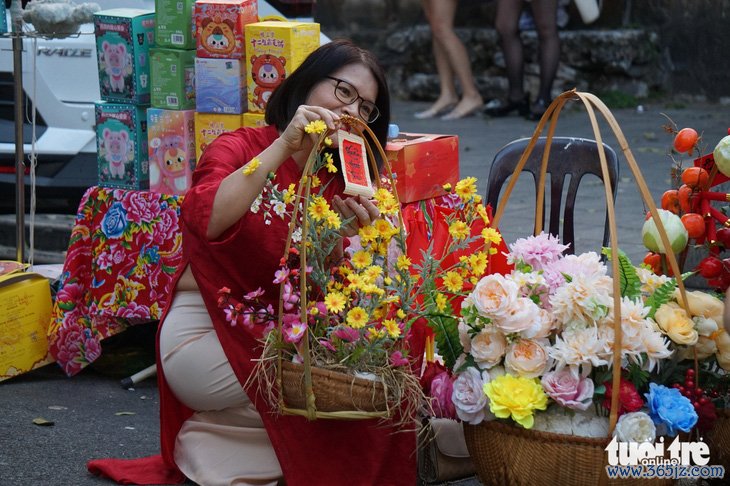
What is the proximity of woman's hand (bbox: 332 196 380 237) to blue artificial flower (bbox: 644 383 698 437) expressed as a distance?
721 millimetres

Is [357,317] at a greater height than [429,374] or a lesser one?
greater

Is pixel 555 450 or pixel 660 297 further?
pixel 660 297

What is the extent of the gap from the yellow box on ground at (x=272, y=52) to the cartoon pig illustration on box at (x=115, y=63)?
1.49 feet

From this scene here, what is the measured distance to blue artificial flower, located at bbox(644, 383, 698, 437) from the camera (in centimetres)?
203

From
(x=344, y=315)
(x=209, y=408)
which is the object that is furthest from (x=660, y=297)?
(x=209, y=408)

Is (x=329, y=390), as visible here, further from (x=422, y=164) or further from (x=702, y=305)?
(x=422, y=164)

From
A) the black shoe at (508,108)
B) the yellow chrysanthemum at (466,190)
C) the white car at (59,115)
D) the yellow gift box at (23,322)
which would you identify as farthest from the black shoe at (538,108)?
the yellow chrysanthemum at (466,190)

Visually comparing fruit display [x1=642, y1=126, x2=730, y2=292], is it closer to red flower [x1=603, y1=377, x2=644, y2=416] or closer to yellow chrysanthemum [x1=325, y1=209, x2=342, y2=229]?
red flower [x1=603, y1=377, x2=644, y2=416]

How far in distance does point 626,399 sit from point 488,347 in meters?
0.29

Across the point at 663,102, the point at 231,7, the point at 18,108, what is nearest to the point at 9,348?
the point at 18,108

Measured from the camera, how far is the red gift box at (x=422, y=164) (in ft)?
10.3

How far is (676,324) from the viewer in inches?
84.1

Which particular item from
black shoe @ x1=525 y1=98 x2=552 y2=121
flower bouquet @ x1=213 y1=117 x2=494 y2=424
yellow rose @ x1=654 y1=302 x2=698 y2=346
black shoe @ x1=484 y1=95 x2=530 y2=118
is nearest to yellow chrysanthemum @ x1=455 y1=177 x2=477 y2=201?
flower bouquet @ x1=213 y1=117 x2=494 y2=424

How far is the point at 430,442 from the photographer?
251 centimetres
